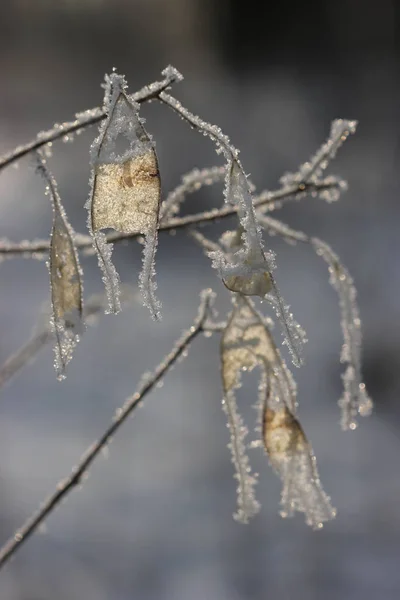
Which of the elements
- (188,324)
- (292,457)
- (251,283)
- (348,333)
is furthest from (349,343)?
(188,324)

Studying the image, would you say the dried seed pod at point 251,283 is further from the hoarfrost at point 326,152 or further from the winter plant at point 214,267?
the hoarfrost at point 326,152

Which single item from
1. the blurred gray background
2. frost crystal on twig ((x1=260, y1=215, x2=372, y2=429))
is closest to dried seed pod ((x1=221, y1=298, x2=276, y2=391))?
frost crystal on twig ((x1=260, y1=215, x2=372, y2=429))

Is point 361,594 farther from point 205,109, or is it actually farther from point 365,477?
point 205,109

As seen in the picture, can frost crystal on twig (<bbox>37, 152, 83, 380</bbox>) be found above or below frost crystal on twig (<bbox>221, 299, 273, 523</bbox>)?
below

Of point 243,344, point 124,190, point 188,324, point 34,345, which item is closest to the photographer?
point 124,190

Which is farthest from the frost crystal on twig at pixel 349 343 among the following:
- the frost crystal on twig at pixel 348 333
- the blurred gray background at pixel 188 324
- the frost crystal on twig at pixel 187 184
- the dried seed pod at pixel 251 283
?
the blurred gray background at pixel 188 324

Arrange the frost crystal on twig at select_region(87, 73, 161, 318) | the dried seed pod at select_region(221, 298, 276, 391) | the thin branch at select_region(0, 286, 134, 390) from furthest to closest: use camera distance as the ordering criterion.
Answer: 1. the thin branch at select_region(0, 286, 134, 390)
2. the dried seed pod at select_region(221, 298, 276, 391)
3. the frost crystal on twig at select_region(87, 73, 161, 318)

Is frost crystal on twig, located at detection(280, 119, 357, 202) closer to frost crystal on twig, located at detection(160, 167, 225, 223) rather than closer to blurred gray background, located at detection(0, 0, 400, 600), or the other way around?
frost crystal on twig, located at detection(160, 167, 225, 223)

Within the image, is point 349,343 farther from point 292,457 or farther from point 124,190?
point 124,190
